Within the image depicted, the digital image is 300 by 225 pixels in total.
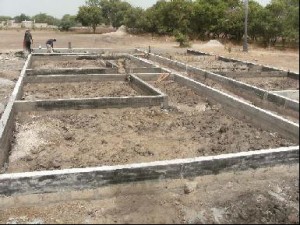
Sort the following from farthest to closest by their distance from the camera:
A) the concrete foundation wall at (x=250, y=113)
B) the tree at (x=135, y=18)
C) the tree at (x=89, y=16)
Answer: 1. the tree at (x=89, y=16)
2. the tree at (x=135, y=18)
3. the concrete foundation wall at (x=250, y=113)

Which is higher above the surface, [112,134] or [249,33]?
[249,33]

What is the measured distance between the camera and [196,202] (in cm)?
475

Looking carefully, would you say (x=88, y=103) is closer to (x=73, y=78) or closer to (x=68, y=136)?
(x=68, y=136)

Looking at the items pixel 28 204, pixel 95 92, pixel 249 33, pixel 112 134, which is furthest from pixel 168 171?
pixel 249 33

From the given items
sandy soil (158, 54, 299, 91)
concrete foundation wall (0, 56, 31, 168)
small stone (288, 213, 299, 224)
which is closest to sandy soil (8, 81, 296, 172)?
concrete foundation wall (0, 56, 31, 168)

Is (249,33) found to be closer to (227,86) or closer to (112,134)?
(227,86)

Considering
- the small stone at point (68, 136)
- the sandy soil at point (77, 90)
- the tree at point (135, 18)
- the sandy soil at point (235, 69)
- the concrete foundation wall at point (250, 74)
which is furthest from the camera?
the tree at point (135, 18)

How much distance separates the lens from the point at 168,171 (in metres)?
5.03

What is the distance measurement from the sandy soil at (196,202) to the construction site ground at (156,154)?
1 cm

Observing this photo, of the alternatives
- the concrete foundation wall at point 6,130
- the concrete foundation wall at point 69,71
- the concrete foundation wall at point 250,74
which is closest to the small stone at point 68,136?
the concrete foundation wall at point 6,130

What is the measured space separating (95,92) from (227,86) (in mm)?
3637

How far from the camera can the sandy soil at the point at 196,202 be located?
4.18 m

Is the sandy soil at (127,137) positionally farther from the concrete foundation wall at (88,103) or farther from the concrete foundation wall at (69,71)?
the concrete foundation wall at (69,71)

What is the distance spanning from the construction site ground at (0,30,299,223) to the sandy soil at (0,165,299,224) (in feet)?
0.04
